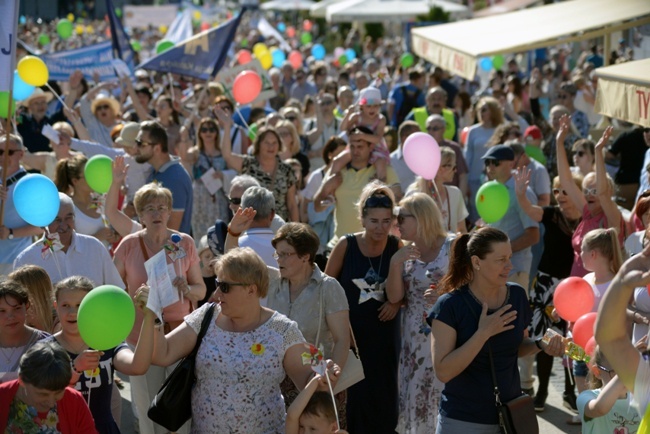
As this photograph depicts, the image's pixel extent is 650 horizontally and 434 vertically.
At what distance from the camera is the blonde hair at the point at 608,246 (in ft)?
19.6

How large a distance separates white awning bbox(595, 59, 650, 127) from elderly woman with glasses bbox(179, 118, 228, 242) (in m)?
3.34

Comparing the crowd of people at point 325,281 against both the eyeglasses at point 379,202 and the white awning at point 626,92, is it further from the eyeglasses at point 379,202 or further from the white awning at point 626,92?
the white awning at point 626,92

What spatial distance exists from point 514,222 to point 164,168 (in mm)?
2570

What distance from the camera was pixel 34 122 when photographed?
11.9 meters

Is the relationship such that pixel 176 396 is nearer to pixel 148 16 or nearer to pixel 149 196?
pixel 149 196

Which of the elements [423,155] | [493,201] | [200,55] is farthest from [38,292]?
[200,55]

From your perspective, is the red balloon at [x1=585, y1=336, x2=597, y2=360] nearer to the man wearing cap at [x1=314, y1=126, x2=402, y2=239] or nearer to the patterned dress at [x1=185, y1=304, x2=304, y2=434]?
the patterned dress at [x1=185, y1=304, x2=304, y2=434]

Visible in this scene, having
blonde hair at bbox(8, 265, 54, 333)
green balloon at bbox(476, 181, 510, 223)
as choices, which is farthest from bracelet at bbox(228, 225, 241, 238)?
green balloon at bbox(476, 181, 510, 223)

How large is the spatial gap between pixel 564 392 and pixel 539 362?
298 millimetres

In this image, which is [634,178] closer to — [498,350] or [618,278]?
[498,350]

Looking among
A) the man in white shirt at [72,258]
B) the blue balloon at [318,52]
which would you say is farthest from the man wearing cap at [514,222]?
the blue balloon at [318,52]

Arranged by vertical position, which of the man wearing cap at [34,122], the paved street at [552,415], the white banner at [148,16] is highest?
the man wearing cap at [34,122]

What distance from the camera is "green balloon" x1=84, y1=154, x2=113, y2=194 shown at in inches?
299

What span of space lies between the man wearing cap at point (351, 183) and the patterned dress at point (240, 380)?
3.55 meters
